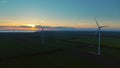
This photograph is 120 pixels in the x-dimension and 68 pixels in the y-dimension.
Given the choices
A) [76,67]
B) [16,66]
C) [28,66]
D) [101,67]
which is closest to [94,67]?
[101,67]

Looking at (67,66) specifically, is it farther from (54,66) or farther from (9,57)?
(9,57)

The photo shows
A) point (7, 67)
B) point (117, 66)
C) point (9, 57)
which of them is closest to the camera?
point (7, 67)

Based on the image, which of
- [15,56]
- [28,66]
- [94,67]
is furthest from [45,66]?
[15,56]

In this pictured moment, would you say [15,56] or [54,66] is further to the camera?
[15,56]

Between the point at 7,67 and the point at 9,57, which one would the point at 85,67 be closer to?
the point at 7,67

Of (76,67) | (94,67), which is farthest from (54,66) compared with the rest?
(94,67)

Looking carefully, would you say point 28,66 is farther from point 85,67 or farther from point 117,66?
point 117,66

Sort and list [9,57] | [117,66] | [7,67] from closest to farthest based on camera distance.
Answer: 1. [7,67]
2. [117,66]
3. [9,57]

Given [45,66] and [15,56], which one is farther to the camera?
[15,56]
